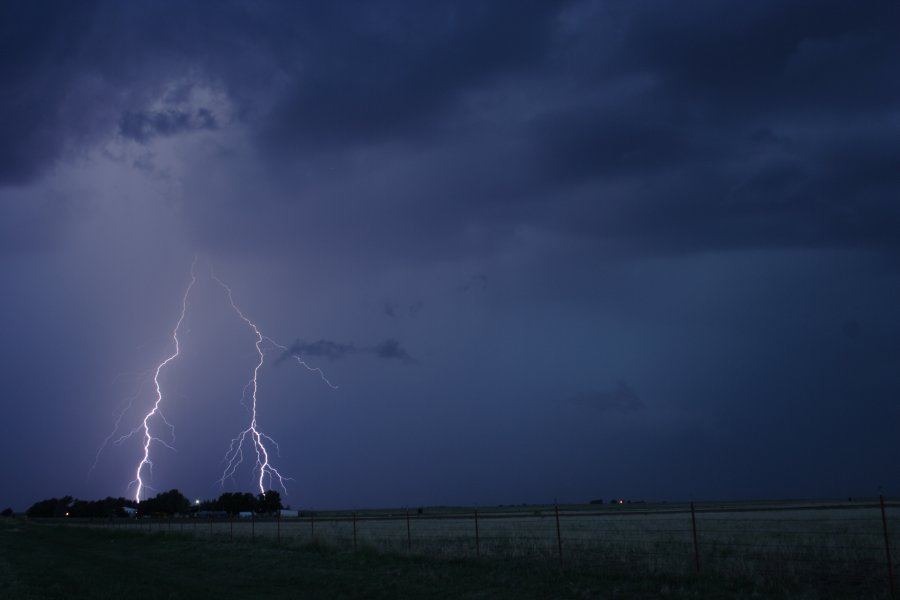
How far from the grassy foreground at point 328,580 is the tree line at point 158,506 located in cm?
10419

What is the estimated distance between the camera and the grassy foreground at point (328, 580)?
1545 centimetres

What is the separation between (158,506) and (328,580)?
452 feet

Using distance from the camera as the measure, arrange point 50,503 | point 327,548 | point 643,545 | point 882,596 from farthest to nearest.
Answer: point 50,503, point 327,548, point 643,545, point 882,596

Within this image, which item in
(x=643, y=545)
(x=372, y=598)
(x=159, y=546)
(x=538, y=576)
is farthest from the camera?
(x=159, y=546)

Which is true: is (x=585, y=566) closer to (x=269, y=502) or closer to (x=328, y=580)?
(x=328, y=580)

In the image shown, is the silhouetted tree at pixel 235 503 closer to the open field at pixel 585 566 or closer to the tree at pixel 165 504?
the tree at pixel 165 504

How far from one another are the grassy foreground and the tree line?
342 feet

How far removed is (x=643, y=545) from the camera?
25031mm

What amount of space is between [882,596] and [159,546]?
32.9 meters

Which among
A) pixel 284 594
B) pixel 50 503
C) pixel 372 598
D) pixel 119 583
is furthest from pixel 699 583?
pixel 50 503

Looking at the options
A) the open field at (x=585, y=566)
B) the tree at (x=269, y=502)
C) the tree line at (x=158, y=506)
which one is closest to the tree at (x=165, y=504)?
the tree line at (x=158, y=506)

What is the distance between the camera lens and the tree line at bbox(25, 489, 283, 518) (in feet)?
436

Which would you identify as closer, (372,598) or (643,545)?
(372,598)

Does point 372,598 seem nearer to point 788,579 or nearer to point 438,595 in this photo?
point 438,595
